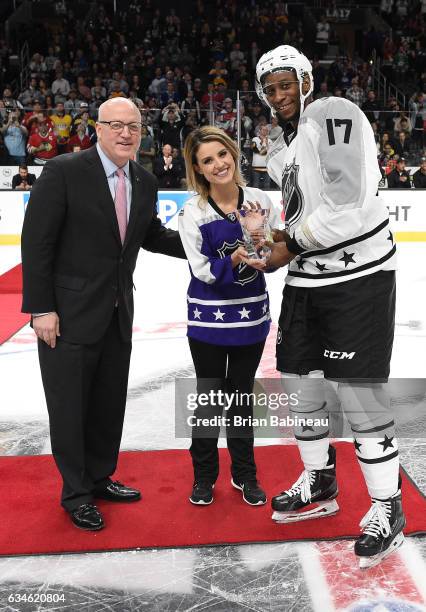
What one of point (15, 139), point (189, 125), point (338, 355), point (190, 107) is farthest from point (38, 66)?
point (338, 355)

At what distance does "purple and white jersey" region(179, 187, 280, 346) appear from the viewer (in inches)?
109

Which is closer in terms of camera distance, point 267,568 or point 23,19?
point 267,568

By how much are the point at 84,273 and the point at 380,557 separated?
4.79 ft

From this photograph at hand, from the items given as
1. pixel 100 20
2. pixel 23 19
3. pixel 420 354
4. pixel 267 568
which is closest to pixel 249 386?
pixel 267 568

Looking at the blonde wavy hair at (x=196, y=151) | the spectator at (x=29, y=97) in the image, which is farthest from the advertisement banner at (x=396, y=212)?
the blonde wavy hair at (x=196, y=151)

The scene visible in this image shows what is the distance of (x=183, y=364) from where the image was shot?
15.9 ft

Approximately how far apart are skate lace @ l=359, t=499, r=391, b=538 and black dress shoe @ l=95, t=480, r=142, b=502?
0.96m

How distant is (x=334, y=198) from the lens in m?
2.29

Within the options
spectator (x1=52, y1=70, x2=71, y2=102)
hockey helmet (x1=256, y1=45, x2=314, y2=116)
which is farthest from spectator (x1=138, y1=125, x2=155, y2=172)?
hockey helmet (x1=256, y1=45, x2=314, y2=116)

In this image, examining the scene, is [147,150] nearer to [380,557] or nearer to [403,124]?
[403,124]

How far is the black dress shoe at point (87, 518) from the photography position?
2.71 metres

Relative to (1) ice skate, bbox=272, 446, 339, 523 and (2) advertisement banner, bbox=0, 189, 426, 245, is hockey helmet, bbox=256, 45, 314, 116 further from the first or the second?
(2) advertisement banner, bbox=0, 189, 426, 245

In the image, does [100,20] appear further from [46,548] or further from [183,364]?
[46,548]

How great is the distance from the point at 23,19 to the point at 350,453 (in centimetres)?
1848
